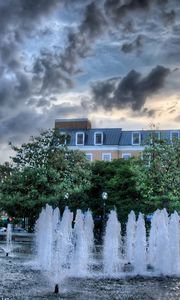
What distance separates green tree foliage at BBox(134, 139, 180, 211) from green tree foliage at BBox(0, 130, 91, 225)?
4.81 metres

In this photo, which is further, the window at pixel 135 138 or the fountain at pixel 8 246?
the window at pixel 135 138

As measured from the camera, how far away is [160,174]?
39500mm

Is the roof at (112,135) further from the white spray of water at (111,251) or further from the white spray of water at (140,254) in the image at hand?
the white spray of water at (140,254)

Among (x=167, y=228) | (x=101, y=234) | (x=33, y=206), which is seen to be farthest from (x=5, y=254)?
(x=101, y=234)

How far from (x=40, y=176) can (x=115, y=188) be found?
11954mm

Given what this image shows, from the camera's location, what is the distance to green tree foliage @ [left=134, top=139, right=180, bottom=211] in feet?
129

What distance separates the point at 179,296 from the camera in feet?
44.6

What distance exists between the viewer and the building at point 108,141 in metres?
64.9

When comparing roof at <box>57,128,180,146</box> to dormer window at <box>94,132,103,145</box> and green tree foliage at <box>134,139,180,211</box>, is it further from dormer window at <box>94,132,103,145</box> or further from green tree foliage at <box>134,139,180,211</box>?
green tree foliage at <box>134,139,180,211</box>

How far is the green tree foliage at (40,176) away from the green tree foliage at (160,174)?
15.8 feet

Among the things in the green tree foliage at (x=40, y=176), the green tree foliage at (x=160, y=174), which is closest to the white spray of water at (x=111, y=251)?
the green tree foliage at (x=40, y=176)

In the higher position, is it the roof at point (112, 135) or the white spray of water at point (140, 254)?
the roof at point (112, 135)

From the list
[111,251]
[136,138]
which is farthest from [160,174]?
[136,138]

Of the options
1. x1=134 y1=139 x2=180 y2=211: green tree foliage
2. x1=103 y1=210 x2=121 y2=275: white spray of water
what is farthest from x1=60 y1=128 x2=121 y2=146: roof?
x1=103 y1=210 x2=121 y2=275: white spray of water
